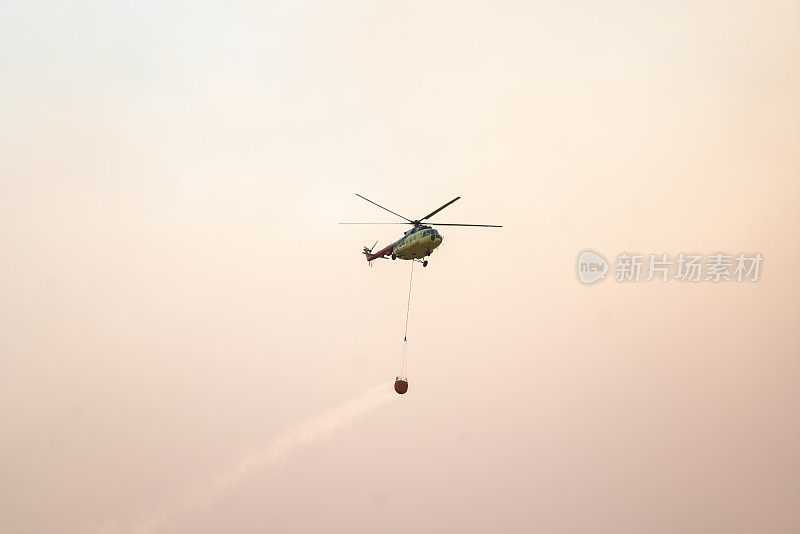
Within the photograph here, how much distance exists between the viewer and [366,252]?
133ft

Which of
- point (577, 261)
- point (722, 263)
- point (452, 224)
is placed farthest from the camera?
point (577, 261)

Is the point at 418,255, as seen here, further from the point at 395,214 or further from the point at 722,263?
the point at 722,263

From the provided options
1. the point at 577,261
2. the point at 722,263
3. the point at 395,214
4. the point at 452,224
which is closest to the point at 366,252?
the point at 395,214

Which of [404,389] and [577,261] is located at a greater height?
[577,261]

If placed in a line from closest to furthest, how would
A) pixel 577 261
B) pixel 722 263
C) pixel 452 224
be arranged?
Result: 1. pixel 452 224
2. pixel 722 263
3. pixel 577 261

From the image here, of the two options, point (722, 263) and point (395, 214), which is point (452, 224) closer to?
point (395, 214)

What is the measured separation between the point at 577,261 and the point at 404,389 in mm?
24041

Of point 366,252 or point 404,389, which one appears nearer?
point 404,389

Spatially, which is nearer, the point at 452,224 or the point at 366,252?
the point at 452,224

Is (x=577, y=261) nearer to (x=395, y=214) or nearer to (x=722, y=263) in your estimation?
(x=722, y=263)

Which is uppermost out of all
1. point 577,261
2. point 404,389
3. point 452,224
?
point 452,224

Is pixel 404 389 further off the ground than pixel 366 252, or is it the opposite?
pixel 366 252

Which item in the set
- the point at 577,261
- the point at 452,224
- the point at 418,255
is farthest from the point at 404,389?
the point at 577,261

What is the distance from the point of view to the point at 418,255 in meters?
34.0
